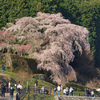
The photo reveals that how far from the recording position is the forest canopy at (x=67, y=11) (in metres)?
69.4

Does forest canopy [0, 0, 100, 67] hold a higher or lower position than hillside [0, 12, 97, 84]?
higher

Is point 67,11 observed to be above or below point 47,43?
above

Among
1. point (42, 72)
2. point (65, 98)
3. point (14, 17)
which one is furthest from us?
point (14, 17)

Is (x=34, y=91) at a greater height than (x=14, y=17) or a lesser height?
lesser

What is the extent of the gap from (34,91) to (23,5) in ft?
99.1

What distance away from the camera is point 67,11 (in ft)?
254

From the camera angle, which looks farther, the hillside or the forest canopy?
the forest canopy

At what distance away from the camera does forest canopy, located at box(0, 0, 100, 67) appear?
69375 millimetres

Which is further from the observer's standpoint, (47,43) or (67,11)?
(67,11)

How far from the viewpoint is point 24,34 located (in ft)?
194

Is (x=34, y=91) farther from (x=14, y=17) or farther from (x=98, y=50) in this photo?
(x=98, y=50)

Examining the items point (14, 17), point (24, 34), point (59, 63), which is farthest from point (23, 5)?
point (59, 63)

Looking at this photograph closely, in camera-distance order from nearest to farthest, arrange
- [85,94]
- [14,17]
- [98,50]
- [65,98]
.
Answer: [65,98] → [85,94] → [14,17] → [98,50]

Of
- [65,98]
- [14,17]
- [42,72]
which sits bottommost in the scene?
[65,98]
